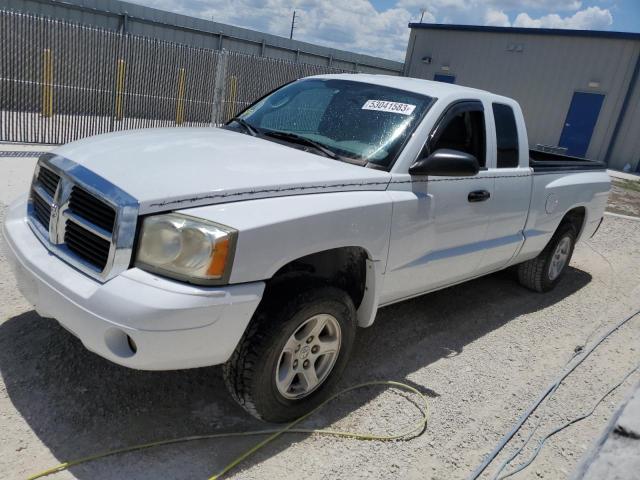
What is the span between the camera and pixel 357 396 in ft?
11.4

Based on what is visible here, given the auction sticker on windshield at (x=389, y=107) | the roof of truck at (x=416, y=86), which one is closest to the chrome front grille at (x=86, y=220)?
the auction sticker on windshield at (x=389, y=107)

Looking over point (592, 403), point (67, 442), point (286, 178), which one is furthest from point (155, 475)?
point (592, 403)

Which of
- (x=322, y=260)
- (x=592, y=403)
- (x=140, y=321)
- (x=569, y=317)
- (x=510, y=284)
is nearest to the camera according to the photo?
(x=140, y=321)

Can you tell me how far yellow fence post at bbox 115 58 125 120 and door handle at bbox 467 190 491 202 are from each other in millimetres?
9931

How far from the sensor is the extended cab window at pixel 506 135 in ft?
14.5

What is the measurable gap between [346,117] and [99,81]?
1000 cm

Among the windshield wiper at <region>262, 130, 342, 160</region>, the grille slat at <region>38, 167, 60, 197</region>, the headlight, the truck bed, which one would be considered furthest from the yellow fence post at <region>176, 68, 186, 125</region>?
the headlight

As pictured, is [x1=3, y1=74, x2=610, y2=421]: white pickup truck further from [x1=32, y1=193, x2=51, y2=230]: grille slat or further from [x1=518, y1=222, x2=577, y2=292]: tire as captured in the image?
[x1=518, y1=222, x2=577, y2=292]: tire

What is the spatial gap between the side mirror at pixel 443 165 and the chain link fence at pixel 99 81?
31.3 feet

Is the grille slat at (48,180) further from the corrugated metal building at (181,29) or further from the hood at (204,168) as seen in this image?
the corrugated metal building at (181,29)

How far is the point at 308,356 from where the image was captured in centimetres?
308

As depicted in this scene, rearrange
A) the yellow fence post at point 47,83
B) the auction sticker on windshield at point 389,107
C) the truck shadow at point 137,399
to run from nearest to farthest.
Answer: the truck shadow at point 137,399 → the auction sticker on windshield at point 389,107 → the yellow fence post at point 47,83

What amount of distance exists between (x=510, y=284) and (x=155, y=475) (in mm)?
4471

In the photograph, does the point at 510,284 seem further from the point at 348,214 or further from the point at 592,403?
the point at 348,214
